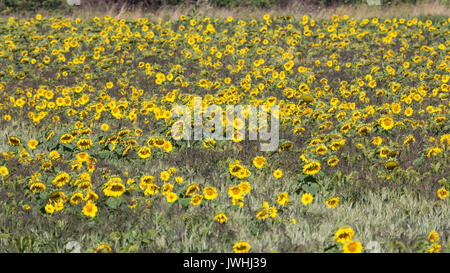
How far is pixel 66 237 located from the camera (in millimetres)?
3760

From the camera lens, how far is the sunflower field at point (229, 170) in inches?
147

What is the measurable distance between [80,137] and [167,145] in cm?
92

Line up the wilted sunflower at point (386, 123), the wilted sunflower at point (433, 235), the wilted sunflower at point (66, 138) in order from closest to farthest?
the wilted sunflower at point (433, 235)
the wilted sunflower at point (66, 138)
the wilted sunflower at point (386, 123)

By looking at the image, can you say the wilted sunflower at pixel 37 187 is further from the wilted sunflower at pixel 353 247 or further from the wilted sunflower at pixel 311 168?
the wilted sunflower at pixel 353 247

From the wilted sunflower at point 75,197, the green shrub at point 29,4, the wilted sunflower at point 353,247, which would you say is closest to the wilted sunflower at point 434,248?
the wilted sunflower at point 353,247

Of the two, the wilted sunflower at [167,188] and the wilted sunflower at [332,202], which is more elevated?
the wilted sunflower at [167,188]

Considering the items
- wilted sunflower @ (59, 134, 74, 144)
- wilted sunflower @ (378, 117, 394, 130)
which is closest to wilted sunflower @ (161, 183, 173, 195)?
Result: wilted sunflower @ (59, 134, 74, 144)

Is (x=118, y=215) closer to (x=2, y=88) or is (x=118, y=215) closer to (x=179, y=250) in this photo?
(x=179, y=250)

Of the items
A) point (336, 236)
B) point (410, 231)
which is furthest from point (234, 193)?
point (410, 231)

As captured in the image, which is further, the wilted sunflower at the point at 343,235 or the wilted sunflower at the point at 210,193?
the wilted sunflower at the point at 210,193

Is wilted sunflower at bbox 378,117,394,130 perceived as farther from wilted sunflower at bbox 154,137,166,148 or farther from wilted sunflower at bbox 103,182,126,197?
wilted sunflower at bbox 103,182,126,197

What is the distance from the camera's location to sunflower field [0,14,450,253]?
3.73 meters

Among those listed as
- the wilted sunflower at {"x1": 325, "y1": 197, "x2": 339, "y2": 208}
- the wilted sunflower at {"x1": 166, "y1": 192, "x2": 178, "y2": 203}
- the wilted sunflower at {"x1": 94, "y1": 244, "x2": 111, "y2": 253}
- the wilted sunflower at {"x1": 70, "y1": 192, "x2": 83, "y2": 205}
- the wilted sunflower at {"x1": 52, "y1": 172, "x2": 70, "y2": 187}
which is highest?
the wilted sunflower at {"x1": 52, "y1": 172, "x2": 70, "y2": 187}

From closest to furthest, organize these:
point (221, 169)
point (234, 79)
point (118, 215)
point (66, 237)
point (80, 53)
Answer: point (66, 237) → point (118, 215) → point (221, 169) → point (234, 79) → point (80, 53)
